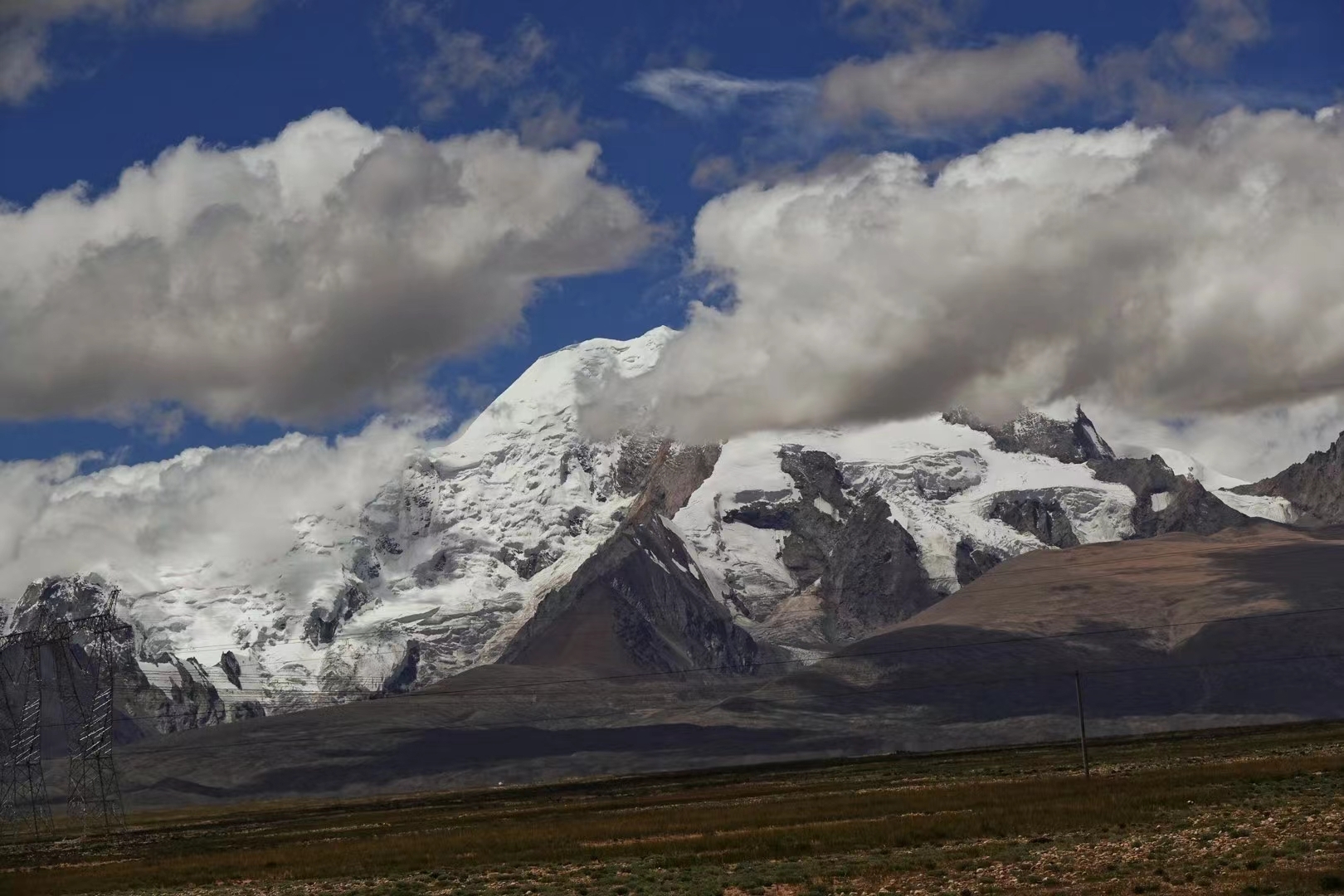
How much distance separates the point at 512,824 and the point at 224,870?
40593mm

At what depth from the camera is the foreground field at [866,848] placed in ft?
251

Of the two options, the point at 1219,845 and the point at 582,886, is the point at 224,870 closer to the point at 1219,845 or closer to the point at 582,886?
the point at 582,886

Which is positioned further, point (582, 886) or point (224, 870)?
point (224, 870)

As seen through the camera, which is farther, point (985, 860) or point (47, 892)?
point (47, 892)

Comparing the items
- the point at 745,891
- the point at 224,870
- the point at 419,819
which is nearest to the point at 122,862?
the point at 224,870

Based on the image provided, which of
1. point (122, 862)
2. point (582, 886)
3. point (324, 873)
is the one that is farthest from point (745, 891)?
point (122, 862)

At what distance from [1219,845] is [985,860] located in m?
10.5

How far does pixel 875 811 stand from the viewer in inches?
5005

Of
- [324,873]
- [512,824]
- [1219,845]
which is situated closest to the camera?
[1219,845]

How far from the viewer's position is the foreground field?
76.6 meters

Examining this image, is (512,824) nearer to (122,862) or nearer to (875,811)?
(122,862)

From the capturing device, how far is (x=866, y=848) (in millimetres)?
95562

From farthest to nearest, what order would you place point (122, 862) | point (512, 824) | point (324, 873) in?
point (512, 824)
point (122, 862)
point (324, 873)

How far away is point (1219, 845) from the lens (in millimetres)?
79938
